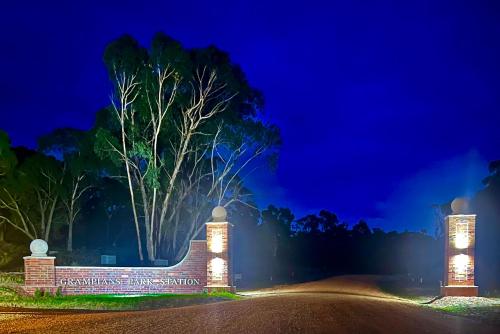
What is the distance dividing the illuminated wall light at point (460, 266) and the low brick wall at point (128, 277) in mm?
7618

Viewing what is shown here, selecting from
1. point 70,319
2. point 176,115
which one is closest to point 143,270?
point 70,319

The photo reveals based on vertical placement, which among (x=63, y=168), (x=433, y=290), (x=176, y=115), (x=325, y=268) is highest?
(x=176, y=115)

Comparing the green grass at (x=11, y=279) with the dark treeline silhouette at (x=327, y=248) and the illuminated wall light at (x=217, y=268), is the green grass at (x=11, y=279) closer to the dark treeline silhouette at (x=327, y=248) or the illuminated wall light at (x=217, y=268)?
the illuminated wall light at (x=217, y=268)

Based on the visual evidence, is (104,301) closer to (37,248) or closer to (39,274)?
(39,274)

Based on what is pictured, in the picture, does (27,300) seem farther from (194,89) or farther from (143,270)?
(194,89)

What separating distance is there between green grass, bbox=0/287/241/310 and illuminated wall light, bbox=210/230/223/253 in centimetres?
134

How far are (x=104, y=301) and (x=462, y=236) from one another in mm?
10609

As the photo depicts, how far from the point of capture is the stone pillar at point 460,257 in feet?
43.3

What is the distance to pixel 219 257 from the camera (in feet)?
45.8

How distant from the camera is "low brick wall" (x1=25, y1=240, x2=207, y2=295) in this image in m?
14.0

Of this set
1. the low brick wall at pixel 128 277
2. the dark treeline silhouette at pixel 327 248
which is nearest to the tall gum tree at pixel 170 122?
the low brick wall at pixel 128 277

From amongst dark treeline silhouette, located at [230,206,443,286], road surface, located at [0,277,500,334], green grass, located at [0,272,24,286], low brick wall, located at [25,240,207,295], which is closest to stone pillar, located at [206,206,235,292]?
low brick wall, located at [25,240,207,295]

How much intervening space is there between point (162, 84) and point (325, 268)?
1790 centimetres

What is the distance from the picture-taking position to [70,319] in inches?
345
